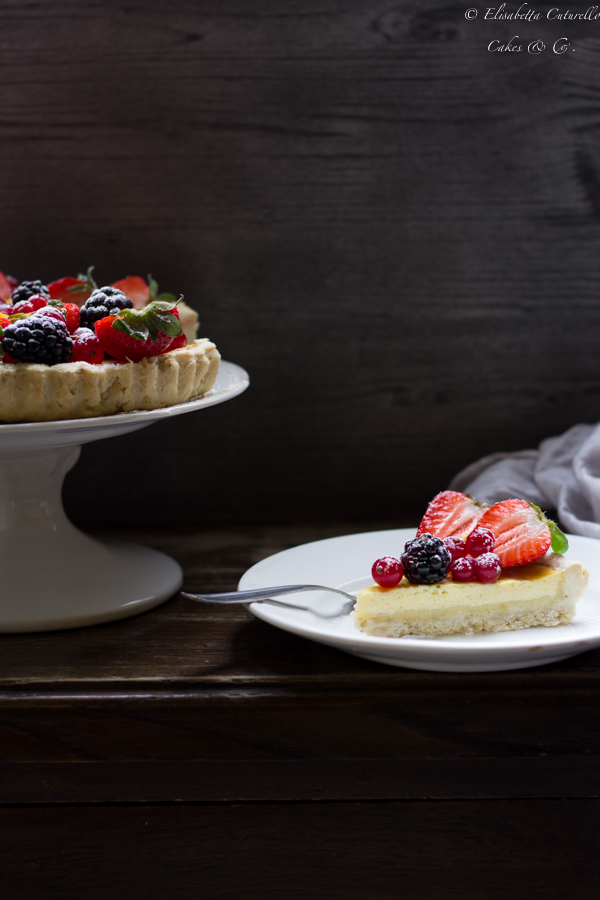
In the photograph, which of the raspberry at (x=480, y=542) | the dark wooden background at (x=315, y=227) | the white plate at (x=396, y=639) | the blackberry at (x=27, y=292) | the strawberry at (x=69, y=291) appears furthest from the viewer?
the dark wooden background at (x=315, y=227)

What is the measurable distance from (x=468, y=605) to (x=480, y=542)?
Answer: 2.8 inches

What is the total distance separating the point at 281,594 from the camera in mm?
788

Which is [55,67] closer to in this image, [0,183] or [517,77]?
[0,183]

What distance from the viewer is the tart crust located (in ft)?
2.56

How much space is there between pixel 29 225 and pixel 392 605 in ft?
3.23

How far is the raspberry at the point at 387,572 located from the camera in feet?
2.53

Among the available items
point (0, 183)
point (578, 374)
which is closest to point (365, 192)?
point (578, 374)

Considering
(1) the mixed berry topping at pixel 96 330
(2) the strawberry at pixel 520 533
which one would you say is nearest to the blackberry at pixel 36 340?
(1) the mixed berry topping at pixel 96 330

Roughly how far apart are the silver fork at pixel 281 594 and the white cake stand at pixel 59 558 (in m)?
0.17

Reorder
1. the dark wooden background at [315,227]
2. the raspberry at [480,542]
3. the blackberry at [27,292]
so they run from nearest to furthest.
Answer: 1. the raspberry at [480,542]
2. the blackberry at [27,292]
3. the dark wooden background at [315,227]

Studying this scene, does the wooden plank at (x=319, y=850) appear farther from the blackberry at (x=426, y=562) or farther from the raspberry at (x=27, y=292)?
the raspberry at (x=27, y=292)

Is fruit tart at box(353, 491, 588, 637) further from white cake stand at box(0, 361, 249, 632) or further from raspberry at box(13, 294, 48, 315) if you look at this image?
raspberry at box(13, 294, 48, 315)

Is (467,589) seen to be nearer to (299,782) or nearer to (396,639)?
(396,639)

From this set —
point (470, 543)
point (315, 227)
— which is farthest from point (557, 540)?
point (315, 227)
